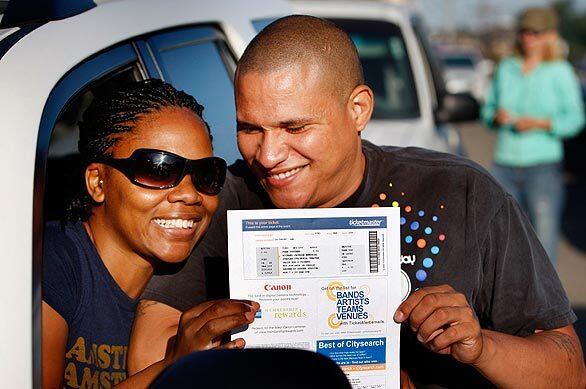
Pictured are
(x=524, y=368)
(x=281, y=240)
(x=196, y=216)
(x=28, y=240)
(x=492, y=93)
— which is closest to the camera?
(x=28, y=240)

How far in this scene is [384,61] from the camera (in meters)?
6.88

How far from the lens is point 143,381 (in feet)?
6.93

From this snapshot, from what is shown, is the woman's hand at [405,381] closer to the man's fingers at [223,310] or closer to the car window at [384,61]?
the man's fingers at [223,310]

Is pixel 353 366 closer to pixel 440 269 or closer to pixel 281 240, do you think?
pixel 281 240

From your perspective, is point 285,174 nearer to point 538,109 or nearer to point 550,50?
point 538,109

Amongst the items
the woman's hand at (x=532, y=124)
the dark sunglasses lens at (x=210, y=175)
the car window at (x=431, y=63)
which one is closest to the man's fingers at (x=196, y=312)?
the dark sunglasses lens at (x=210, y=175)

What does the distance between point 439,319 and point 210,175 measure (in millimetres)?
708

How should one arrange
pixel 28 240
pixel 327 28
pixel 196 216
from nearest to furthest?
pixel 28 240, pixel 196 216, pixel 327 28

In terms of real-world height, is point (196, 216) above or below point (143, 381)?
above

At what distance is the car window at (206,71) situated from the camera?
2800 millimetres

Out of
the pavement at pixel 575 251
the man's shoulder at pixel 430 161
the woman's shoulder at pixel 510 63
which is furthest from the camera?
the pavement at pixel 575 251

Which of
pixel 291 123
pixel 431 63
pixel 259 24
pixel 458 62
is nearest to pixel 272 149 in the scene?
pixel 291 123

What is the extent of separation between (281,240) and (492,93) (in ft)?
17.2

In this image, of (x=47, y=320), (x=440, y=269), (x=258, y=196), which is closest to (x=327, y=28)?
(x=258, y=196)
